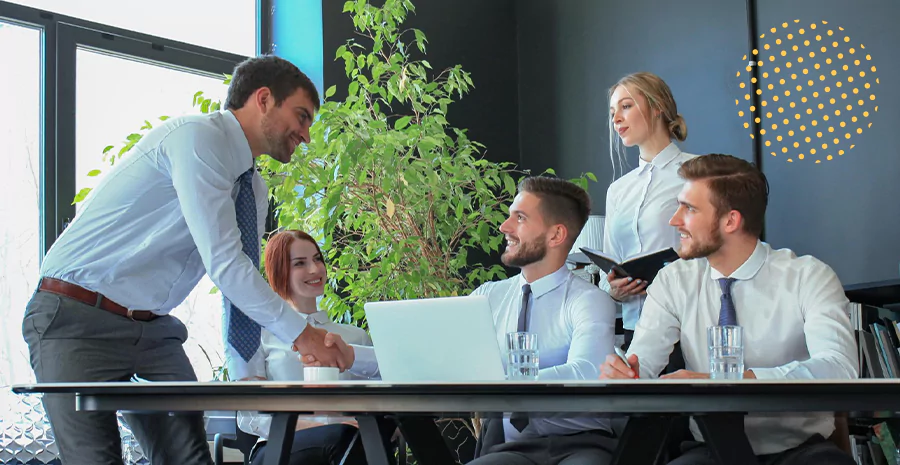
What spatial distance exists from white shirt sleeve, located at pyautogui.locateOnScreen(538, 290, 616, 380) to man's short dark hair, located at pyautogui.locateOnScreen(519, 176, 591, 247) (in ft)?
0.99

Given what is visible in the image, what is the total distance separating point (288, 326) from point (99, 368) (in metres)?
0.47

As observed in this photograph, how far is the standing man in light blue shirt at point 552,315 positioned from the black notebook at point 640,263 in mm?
92

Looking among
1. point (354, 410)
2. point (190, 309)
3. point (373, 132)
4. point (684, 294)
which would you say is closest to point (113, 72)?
point (190, 309)

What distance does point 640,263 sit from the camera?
108 inches

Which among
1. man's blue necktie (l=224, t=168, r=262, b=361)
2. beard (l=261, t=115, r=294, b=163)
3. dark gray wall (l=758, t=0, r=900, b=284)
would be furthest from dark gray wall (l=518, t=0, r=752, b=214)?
man's blue necktie (l=224, t=168, r=262, b=361)

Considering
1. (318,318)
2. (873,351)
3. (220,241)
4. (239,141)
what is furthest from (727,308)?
(873,351)

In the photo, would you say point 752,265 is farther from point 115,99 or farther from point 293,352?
point 115,99

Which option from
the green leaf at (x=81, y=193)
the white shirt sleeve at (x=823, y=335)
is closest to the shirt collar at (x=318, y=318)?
the green leaf at (x=81, y=193)

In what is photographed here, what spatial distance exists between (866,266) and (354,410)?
360cm

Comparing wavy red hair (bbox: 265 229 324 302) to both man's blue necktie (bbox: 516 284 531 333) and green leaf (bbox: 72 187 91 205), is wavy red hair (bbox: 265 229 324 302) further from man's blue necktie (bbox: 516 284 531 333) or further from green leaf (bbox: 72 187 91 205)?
green leaf (bbox: 72 187 91 205)

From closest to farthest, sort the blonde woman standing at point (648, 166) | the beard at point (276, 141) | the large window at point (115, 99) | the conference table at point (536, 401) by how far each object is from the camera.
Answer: the conference table at point (536, 401), the beard at point (276, 141), the blonde woman standing at point (648, 166), the large window at point (115, 99)

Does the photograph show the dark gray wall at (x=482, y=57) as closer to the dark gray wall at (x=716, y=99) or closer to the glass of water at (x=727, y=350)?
the dark gray wall at (x=716, y=99)

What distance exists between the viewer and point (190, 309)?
197 inches

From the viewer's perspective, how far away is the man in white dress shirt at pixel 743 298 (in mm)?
2094
